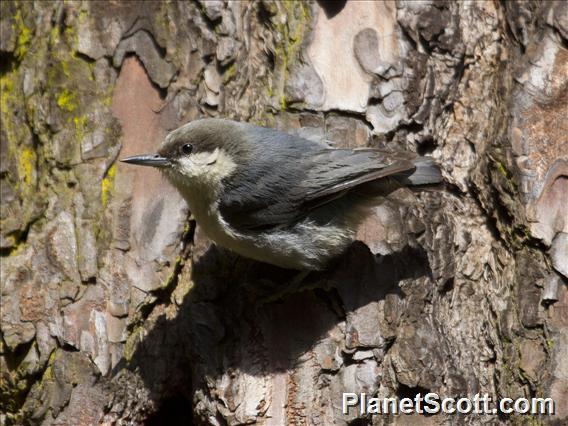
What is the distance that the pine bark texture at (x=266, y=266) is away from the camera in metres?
3.35

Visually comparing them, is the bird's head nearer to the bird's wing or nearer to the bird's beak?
the bird's beak

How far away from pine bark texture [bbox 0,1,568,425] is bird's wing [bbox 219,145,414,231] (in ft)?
0.73

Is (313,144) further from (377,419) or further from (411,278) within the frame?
(377,419)

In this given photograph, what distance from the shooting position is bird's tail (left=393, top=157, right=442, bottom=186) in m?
3.56

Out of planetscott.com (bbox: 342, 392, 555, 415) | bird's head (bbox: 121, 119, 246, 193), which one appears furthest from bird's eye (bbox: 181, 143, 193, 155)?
planetscott.com (bbox: 342, 392, 555, 415)

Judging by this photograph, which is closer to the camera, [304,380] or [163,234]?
[304,380]

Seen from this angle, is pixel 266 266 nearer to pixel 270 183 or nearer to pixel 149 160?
pixel 270 183

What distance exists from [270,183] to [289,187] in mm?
87

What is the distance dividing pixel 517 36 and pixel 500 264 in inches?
45.1

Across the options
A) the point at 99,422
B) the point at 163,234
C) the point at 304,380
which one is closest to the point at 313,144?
the point at 163,234

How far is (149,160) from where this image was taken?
11.6ft

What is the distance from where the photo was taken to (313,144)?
3.65 meters

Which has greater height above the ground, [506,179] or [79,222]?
[506,179]

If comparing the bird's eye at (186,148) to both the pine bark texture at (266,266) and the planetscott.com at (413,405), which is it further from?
the planetscott.com at (413,405)
